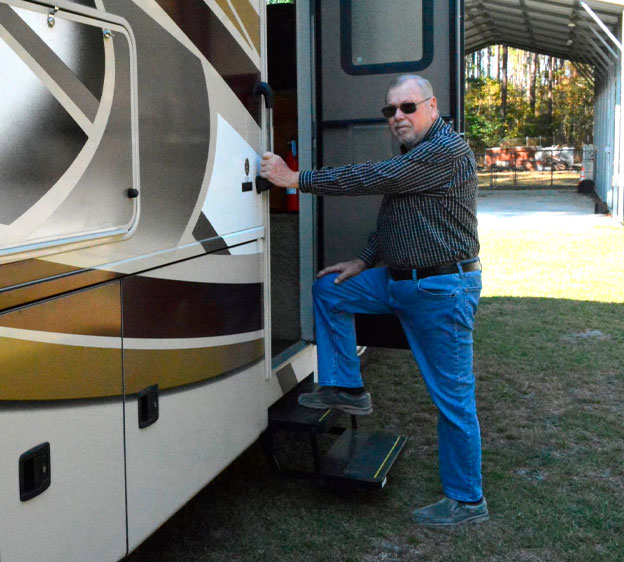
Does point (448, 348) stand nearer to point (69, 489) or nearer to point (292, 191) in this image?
point (292, 191)

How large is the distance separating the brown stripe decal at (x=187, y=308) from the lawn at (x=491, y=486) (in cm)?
82

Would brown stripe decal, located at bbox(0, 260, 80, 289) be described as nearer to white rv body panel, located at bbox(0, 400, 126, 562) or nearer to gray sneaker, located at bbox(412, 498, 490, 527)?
white rv body panel, located at bbox(0, 400, 126, 562)

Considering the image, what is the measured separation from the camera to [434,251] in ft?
10.8

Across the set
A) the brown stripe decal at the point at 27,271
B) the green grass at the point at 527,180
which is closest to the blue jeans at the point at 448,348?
the brown stripe decal at the point at 27,271

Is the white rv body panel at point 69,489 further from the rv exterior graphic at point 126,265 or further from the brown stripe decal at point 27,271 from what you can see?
the brown stripe decal at point 27,271

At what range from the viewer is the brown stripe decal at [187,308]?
2.45 meters

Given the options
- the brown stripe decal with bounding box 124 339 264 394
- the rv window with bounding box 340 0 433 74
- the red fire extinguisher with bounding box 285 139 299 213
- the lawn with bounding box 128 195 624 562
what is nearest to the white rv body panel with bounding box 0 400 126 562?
the brown stripe decal with bounding box 124 339 264 394

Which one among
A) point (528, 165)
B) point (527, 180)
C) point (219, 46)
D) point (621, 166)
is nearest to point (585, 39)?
point (621, 166)

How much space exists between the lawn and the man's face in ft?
5.11

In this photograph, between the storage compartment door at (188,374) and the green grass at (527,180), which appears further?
the green grass at (527,180)

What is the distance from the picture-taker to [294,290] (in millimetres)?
4312

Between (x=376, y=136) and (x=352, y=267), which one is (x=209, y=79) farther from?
(x=376, y=136)

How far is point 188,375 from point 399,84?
1468mm

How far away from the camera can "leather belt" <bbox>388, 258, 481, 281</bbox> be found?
130 inches
